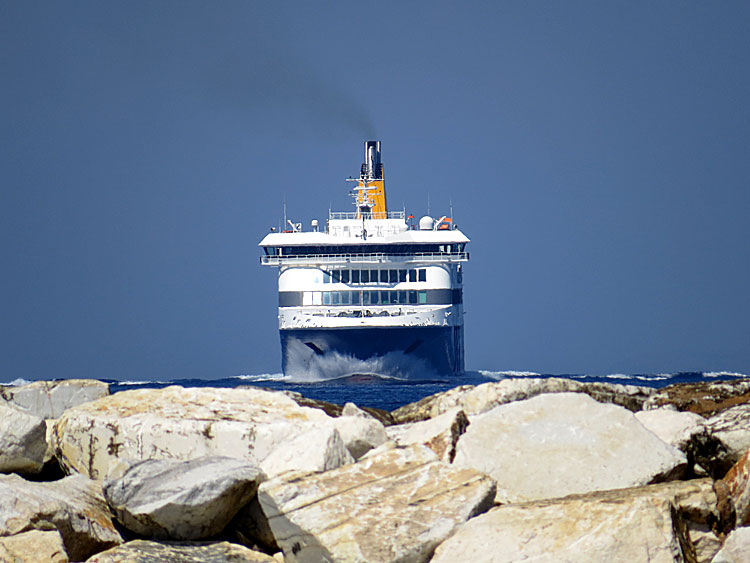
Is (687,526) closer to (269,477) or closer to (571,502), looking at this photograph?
(571,502)

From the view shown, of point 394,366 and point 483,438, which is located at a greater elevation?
point 483,438

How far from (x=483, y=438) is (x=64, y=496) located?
301 cm

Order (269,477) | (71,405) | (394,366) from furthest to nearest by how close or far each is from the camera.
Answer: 1. (394,366)
2. (71,405)
3. (269,477)

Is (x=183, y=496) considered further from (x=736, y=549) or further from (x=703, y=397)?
(x=703, y=397)

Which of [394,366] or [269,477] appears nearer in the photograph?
[269,477]

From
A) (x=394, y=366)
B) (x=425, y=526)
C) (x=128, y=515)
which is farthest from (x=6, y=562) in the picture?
(x=394, y=366)

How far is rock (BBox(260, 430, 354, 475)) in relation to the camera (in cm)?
725

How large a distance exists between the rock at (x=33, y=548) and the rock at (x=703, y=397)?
19.3ft

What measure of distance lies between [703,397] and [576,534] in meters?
5.11

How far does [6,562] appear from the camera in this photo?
6465 millimetres

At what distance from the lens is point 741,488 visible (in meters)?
6.80

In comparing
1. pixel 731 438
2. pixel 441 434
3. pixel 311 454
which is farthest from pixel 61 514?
pixel 731 438

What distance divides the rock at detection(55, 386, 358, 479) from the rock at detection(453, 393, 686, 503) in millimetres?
1181

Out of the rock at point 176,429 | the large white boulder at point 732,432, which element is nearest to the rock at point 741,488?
the large white boulder at point 732,432
